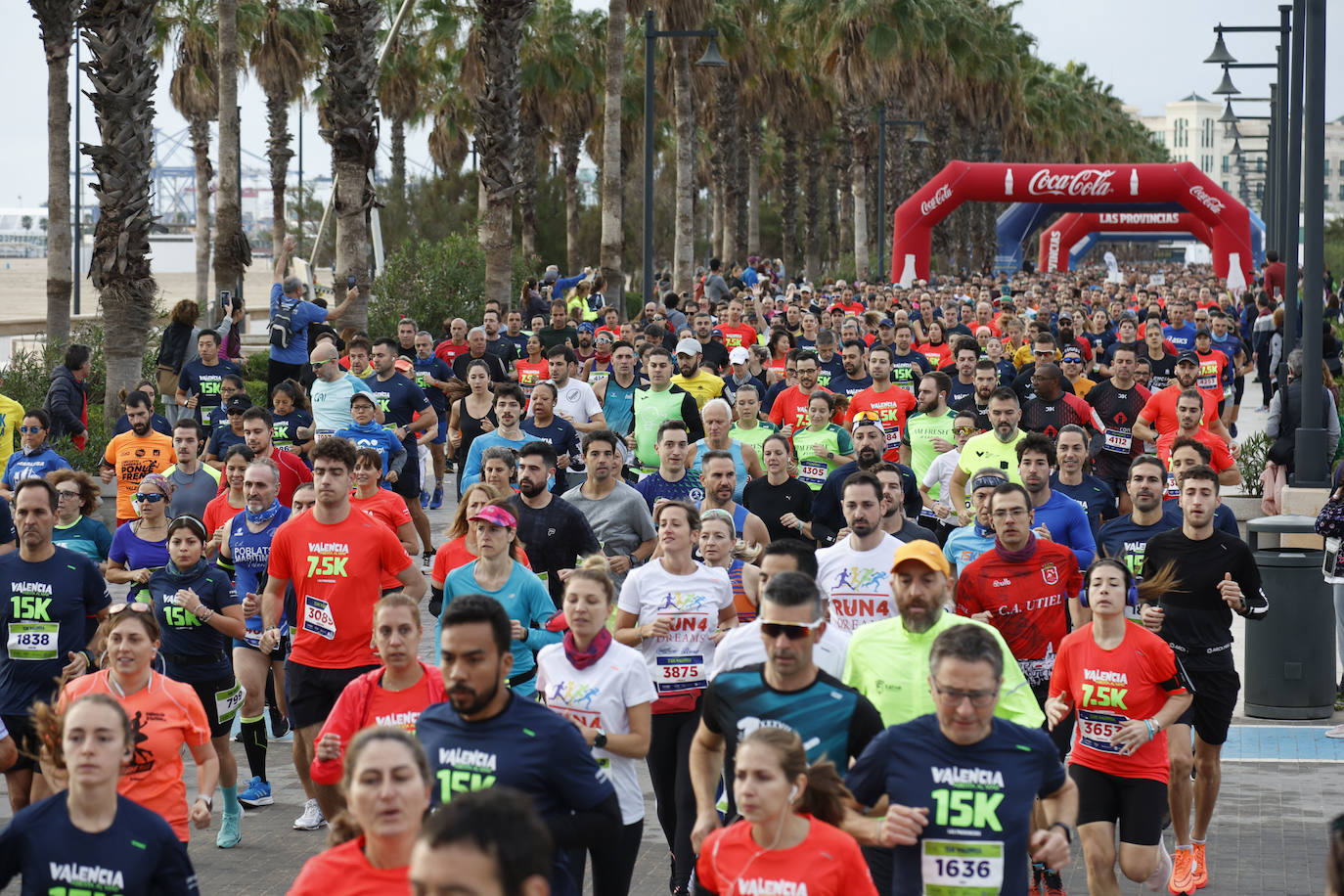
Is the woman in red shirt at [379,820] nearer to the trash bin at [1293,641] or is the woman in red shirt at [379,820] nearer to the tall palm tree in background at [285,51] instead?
the trash bin at [1293,641]

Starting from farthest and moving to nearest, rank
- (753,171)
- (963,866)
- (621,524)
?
1. (753,171)
2. (621,524)
3. (963,866)

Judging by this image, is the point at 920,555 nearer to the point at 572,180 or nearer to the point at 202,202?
the point at 202,202

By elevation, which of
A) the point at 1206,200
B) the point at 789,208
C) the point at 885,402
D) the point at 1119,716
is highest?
the point at 789,208

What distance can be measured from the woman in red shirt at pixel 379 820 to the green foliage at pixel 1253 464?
1268 centimetres

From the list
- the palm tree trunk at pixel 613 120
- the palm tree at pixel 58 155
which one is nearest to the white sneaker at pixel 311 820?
the palm tree at pixel 58 155

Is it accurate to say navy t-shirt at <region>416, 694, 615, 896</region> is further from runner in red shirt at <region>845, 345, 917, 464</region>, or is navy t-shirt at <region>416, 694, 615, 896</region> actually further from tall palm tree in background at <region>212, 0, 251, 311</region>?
tall palm tree in background at <region>212, 0, 251, 311</region>

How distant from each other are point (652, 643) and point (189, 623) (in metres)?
2.50

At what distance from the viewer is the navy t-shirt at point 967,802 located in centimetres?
498

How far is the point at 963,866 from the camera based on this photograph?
500 centimetres

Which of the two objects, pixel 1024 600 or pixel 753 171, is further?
pixel 753 171

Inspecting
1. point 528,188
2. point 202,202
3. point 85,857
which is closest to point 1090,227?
point 528,188

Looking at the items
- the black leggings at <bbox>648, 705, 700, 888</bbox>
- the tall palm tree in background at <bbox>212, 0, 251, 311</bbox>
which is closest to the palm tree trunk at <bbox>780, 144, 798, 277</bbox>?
the tall palm tree in background at <bbox>212, 0, 251, 311</bbox>

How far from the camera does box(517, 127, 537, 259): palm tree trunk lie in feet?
143

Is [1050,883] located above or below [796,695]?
below
